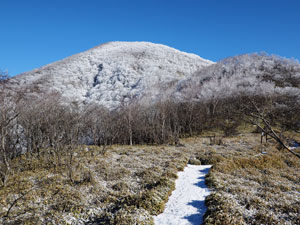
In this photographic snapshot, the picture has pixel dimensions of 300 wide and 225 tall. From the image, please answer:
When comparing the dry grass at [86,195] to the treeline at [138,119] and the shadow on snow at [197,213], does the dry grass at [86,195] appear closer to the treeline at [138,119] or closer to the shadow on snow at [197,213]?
the shadow on snow at [197,213]

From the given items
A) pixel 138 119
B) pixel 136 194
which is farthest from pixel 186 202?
pixel 138 119

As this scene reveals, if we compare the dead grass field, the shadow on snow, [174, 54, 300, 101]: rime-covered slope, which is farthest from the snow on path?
[174, 54, 300, 101]: rime-covered slope

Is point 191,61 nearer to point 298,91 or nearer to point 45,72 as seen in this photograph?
point 298,91

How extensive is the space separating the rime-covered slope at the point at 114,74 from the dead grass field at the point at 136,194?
41017 millimetres

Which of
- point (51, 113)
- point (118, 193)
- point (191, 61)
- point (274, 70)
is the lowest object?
point (118, 193)

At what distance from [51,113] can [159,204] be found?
15.5 m

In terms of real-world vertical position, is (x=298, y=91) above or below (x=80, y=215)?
above

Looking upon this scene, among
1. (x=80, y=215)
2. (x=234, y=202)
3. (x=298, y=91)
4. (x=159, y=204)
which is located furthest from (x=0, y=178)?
(x=298, y=91)

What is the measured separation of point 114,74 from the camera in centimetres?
7794

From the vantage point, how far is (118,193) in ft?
33.4

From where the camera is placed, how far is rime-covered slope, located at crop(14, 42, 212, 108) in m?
63.4

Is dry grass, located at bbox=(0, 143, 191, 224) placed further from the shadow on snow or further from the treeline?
the treeline

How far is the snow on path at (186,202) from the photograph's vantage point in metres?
7.82

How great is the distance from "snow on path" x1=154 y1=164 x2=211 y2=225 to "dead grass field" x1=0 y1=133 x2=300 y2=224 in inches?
15.9
